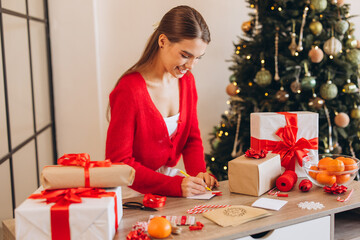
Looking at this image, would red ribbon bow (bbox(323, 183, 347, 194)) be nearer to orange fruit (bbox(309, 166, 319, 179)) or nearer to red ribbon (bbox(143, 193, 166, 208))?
orange fruit (bbox(309, 166, 319, 179))

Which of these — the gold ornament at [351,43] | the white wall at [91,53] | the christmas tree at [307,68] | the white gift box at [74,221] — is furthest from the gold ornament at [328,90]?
the white gift box at [74,221]

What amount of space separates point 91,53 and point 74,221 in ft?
7.54

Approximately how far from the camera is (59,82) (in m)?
3.14

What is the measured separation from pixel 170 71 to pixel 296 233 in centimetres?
84

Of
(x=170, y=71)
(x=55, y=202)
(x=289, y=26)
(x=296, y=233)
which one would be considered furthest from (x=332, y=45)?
(x=55, y=202)

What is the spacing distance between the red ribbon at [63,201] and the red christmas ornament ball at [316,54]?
2055mm

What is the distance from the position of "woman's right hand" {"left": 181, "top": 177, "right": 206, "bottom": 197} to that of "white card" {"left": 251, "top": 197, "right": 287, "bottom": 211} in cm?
23

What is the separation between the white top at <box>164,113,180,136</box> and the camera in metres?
1.75

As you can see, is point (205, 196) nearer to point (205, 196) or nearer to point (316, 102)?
point (205, 196)

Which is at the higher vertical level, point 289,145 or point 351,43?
point 351,43

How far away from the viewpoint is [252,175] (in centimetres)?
142

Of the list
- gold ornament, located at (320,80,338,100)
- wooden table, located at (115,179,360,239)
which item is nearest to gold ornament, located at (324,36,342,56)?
gold ornament, located at (320,80,338,100)

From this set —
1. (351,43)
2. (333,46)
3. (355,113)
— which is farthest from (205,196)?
(351,43)

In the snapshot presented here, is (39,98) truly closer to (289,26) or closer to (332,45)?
(289,26)
